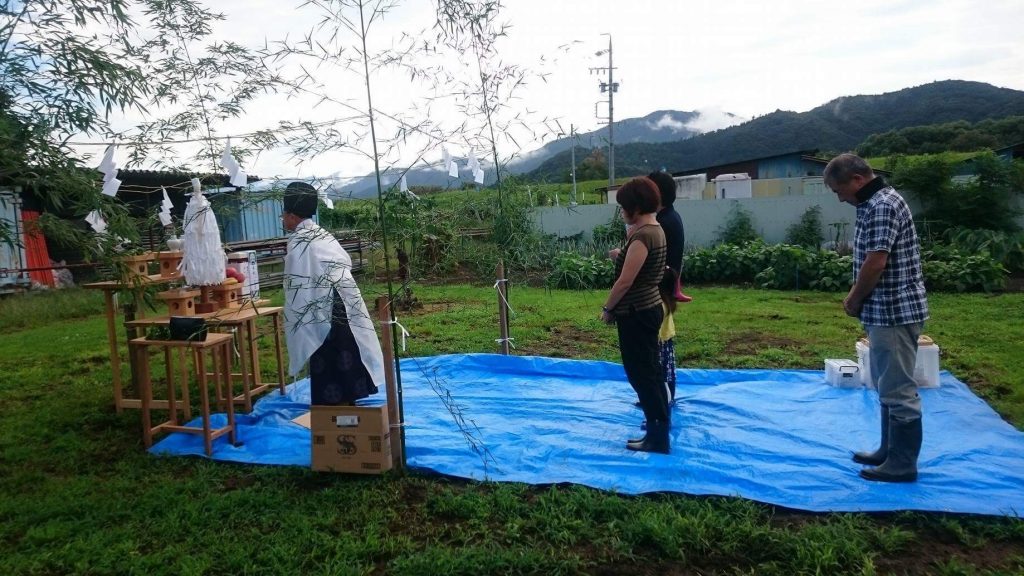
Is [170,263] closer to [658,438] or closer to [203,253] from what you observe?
[203,253]

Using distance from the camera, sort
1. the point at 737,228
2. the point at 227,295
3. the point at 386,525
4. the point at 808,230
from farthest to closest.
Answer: the point at 737,228 → the point at 808,230 → the point at 227,295 → the point at 386,525

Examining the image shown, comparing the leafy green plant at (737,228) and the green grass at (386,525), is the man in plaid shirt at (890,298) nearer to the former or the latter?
the green grass at (386,525)

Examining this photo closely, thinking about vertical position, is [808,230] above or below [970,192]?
below

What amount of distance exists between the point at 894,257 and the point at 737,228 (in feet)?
30.5

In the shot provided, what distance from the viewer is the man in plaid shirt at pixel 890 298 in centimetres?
297

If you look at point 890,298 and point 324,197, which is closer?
point 890,298

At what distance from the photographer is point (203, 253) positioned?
13.4ft

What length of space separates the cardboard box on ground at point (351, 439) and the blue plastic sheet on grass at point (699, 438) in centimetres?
24

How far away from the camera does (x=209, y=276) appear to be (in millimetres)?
4133

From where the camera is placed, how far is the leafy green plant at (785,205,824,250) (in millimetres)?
11500

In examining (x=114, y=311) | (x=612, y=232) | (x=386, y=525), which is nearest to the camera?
(x=386, y=525)

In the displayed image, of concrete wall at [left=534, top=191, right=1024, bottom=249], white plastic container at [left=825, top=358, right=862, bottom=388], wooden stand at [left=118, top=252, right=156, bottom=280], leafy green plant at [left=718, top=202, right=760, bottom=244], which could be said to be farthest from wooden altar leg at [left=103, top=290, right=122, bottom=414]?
leafy green plant at [left=718, top=202, right=760, bottom=244]

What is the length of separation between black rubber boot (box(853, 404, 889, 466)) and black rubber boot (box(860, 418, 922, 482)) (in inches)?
5.0

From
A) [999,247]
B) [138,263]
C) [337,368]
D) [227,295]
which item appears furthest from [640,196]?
[999,247]
